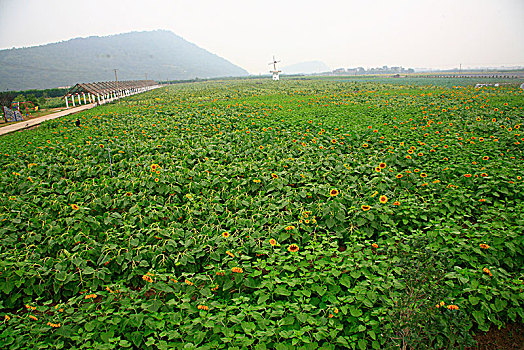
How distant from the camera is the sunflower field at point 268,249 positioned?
7.71 ft

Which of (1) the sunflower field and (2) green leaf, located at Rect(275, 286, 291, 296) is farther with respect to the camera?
A: (2) green leaf, located at Rect(275, 286, 291, 296)

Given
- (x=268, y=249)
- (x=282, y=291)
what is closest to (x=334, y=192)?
(x=268, y=249)

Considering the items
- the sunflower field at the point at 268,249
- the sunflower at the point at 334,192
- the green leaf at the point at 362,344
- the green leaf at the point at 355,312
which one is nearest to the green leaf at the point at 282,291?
the sunflower field at the point at 268,249

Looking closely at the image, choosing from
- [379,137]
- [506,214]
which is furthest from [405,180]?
[379,137]

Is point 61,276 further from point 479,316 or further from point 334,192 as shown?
point 479,316

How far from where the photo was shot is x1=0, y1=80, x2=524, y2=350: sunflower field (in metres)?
2.35

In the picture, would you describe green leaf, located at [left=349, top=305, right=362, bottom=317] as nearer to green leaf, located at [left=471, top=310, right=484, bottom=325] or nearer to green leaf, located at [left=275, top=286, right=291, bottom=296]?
green leaf, located at [left=275, top=286, right=291, bottom=296]

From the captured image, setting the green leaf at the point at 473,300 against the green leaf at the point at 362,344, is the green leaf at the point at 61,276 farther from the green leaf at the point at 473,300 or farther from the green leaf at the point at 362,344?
the green leaf at the point at 473,300

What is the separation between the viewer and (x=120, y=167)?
6.52 m

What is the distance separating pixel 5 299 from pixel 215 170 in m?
3.57

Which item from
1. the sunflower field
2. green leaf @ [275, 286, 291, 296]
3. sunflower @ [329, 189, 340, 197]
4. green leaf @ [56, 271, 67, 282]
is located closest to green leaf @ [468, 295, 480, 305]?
the sunflower field

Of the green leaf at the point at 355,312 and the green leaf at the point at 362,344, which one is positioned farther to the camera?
the green leaf at the point at 355,312

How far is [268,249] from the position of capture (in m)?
3.29

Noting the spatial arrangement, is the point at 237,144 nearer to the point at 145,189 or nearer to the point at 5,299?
the point at 145,189
